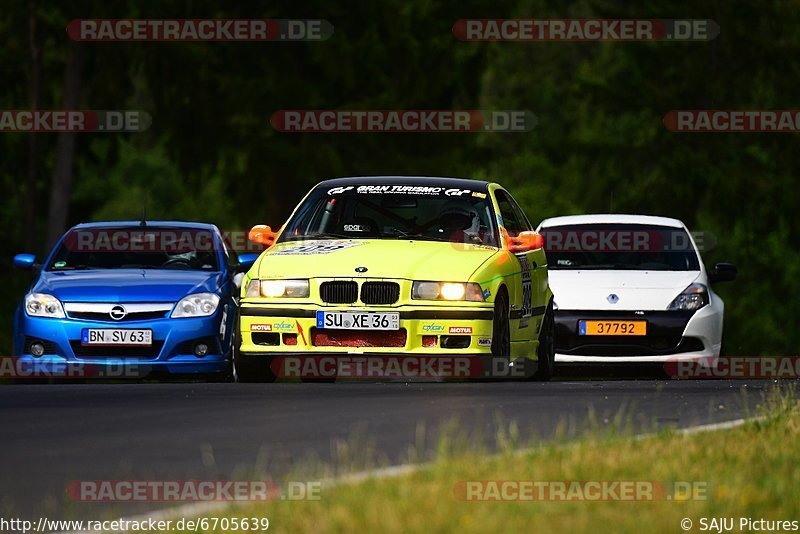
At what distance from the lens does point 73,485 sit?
30.4 ft

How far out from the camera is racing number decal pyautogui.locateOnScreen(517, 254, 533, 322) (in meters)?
16.3

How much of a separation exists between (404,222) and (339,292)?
2075 mm

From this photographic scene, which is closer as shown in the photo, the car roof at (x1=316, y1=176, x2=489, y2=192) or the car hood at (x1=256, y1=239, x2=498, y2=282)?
the car hood at (x1=256, y1=239, x2=498, y2=282)

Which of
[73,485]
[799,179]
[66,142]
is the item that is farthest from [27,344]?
[799,179]

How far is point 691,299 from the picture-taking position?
18.6 m

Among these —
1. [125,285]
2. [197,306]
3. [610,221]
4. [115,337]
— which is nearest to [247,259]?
[197,306]

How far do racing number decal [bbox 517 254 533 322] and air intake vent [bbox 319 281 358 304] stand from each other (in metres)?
1.85

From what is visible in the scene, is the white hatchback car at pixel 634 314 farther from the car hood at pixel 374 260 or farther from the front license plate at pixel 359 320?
the front license plate at pixel 359 320
